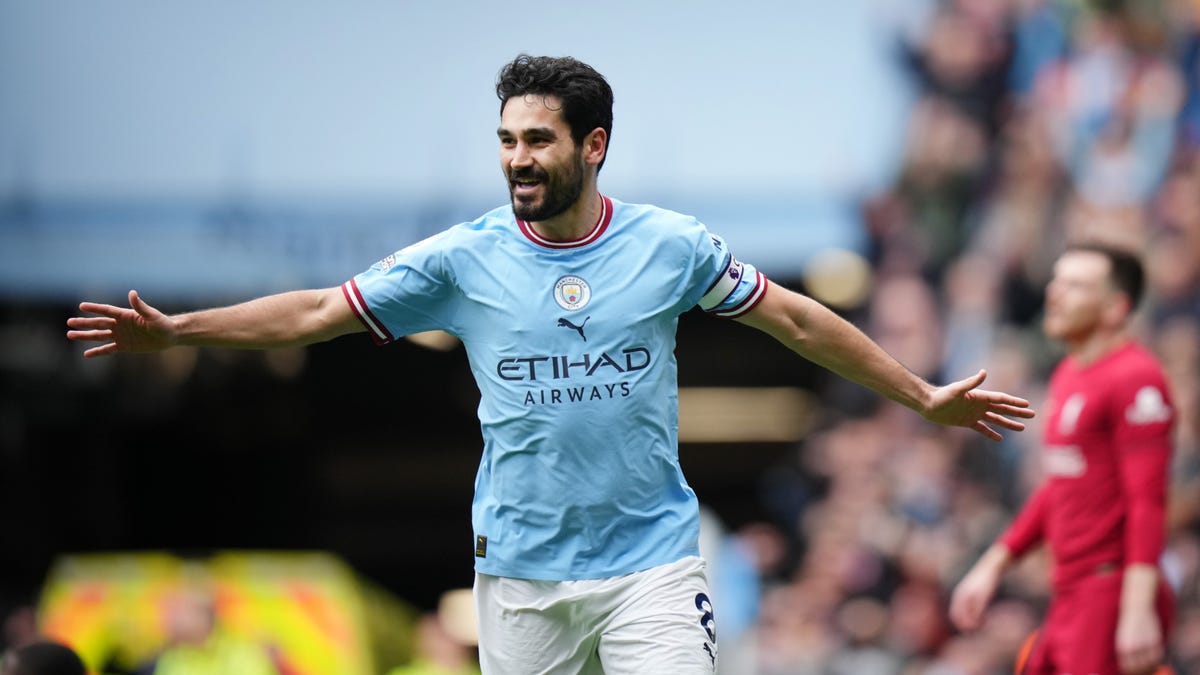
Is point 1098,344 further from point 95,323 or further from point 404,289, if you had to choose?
point 95,323

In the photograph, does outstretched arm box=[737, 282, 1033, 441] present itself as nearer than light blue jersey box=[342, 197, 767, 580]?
No

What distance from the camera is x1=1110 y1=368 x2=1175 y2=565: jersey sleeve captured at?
19.6 feet

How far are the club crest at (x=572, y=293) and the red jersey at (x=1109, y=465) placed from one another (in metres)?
2.34

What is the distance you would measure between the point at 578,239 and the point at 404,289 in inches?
23.1

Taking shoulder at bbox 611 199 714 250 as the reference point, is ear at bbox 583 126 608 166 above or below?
above

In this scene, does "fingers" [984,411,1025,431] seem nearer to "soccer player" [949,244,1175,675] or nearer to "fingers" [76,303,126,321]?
"soccer player" [949,244,1175,675]

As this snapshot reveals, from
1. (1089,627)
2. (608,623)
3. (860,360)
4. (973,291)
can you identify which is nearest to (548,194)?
(860,360)

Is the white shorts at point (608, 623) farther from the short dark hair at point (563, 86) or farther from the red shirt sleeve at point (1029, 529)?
the red shirt sleeve at point (1029, 529)

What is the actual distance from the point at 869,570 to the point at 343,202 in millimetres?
5945

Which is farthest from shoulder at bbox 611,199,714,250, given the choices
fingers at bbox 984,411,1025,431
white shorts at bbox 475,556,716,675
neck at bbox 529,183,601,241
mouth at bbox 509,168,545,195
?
fingers at bbox 984,411,1025,431

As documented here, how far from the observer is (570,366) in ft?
16.3

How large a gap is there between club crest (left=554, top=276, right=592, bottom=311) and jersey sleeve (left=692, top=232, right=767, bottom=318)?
1.30ft

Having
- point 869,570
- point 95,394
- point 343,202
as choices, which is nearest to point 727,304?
point 869,570

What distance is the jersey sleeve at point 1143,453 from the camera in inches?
236
